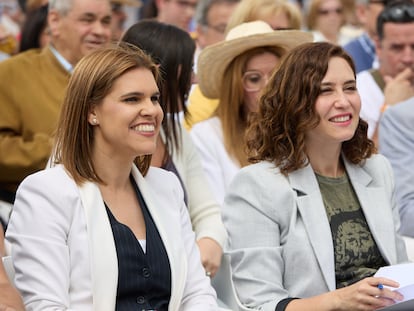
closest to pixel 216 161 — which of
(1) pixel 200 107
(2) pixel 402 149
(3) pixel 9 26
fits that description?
(1) pixel 200 107

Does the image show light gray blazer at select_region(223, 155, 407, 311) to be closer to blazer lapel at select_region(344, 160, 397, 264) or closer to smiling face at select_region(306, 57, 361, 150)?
blazer lapel at select_region(344, 160, 397, 264)

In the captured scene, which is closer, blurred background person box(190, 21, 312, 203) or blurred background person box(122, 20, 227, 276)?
blurred background person box(122, 20, 227, 276)

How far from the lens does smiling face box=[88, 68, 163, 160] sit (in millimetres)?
3090

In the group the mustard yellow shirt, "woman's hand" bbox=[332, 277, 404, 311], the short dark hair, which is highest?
the short dark hair

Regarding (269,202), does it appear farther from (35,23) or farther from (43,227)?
(35,23)

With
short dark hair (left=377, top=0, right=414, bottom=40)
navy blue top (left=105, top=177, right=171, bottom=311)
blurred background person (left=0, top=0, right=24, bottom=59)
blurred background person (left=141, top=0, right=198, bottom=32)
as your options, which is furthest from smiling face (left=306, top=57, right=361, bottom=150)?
blurred background person (left=141, top=0, right=198, bottom=32)

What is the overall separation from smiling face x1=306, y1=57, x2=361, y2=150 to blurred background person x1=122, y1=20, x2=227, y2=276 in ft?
2.93

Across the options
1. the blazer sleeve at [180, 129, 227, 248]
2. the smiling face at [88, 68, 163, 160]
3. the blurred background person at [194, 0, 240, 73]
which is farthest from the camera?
the blurred background person at [194, 0, 240, 73]

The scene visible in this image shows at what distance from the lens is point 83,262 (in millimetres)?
2914

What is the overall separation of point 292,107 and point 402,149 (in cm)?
137

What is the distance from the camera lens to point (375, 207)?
11.8ft

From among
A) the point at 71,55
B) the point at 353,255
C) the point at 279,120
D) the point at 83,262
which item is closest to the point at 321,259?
the point at 353,255

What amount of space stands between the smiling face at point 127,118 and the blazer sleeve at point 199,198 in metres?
1.17

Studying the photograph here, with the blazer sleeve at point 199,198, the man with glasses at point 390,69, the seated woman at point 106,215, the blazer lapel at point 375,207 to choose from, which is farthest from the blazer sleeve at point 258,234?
the man with glasses at point 390,69
